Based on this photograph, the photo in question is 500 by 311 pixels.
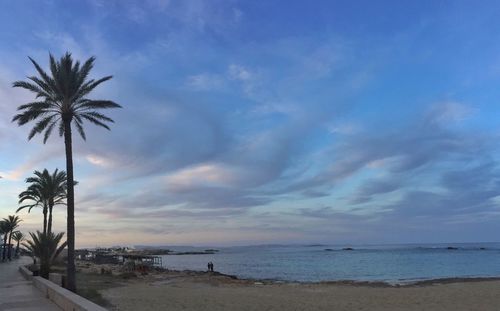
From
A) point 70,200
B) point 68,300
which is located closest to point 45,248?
point 70,200

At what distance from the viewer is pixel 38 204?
4894cm

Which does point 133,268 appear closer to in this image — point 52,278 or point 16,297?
point 52,278

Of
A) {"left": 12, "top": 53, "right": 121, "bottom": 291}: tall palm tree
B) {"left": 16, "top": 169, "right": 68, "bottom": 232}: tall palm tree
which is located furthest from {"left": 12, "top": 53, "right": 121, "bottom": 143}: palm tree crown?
{"left": 16, "top": 169, "right": 68, "bottom": 232}: tall palm tree

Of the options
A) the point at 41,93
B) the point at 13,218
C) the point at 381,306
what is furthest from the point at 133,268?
the point at 381,306

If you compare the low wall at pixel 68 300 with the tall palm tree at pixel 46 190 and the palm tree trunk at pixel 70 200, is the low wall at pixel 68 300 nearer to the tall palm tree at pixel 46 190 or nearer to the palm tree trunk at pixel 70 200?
the palm tree trunk at pixel 70 200

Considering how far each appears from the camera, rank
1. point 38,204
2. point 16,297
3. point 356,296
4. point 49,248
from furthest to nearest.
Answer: point 38,204, point 49,248, point 356,296, point 16,297

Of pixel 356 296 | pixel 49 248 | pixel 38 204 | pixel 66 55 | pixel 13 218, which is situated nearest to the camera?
pixel 66 55

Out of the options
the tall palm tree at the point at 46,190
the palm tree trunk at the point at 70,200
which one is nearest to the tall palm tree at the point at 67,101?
the palm tree trunk at the point at 70,200

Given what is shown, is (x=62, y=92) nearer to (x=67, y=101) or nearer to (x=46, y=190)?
(x=67, y=101)

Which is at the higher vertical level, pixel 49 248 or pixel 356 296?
pixel 49 248

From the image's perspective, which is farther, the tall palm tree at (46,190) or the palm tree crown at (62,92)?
the tall palm tree at (46,190)

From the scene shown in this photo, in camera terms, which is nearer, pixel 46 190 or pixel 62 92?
pixel 62 92

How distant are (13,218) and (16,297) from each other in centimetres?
6786

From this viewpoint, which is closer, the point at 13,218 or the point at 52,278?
the point at 52,278
